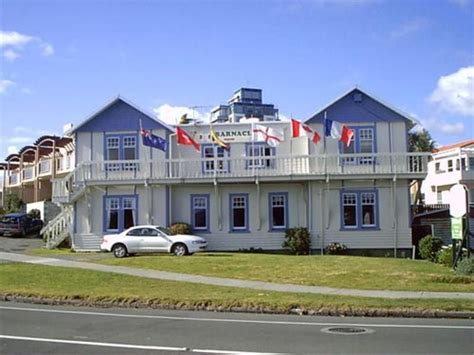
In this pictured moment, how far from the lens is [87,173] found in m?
32.6

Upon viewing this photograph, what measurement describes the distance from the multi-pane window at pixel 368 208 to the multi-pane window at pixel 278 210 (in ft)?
12.5

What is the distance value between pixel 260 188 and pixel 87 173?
8559mm

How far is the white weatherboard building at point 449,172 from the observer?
5384 cm

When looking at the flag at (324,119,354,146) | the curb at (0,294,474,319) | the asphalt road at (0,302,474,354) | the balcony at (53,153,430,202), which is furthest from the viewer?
the balcony at (53,153,430,202)

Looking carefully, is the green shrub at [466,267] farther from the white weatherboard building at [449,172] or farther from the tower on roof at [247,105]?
the white weatherboard building at [449,172]

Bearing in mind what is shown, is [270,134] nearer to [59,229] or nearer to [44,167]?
[59,229]

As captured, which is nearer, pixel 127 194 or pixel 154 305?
pixel 154 305

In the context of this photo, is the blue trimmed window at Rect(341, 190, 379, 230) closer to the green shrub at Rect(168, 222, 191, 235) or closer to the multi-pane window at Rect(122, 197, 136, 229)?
the green shrub at Rect(168, 222, 191, 235)

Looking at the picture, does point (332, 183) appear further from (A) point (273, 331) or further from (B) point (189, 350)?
(B) point (189, 350)

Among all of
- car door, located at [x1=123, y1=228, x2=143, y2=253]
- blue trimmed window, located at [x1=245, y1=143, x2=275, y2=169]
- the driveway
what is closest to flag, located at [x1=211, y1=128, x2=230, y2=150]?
blue trimmed window, located at [x1=245, y1=143, x2=275, y2=169]

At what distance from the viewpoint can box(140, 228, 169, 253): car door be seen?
2794cm

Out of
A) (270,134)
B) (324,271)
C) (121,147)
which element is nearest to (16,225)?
(121,147)

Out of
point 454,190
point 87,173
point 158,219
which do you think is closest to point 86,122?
point 87,173

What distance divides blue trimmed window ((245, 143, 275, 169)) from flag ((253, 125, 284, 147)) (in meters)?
0.62
